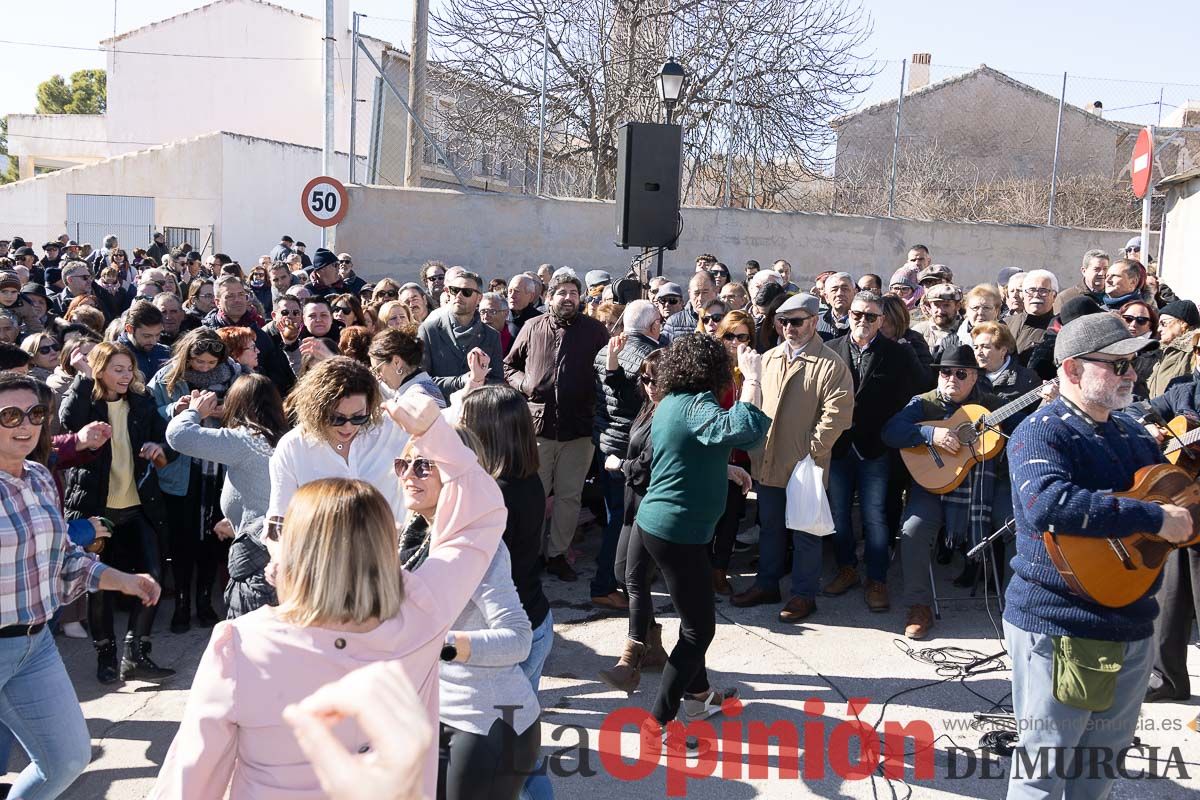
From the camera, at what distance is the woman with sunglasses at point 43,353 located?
21.0 ft

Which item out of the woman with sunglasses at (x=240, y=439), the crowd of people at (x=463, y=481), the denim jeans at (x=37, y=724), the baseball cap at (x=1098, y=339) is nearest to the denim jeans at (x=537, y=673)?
the crowd of people at (x=463, y=481)

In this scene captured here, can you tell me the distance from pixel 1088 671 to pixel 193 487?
16.3 feet

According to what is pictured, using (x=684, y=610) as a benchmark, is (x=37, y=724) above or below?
below

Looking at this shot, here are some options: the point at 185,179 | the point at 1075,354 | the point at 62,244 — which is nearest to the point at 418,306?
the point at 1075,354

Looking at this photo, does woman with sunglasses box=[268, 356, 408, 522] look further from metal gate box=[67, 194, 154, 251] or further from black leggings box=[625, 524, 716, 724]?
metal gate box=[67, 194, 154, 251]

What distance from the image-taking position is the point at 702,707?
15.6 feet

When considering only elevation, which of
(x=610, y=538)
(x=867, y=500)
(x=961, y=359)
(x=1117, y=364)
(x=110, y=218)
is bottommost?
(x=610, y=538)

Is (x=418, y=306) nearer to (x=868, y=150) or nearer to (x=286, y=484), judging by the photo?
(x=286, y=484)

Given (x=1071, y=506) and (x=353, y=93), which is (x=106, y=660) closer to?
(x=1071, y=506)

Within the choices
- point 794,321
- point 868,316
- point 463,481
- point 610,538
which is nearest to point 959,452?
point 868,316

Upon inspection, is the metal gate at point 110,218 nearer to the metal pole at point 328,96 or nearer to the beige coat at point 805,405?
the metal pole at point 328,96

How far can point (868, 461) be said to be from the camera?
6.54 meters

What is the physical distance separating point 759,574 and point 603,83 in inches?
610

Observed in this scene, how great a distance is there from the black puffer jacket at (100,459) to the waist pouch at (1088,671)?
450 cm
